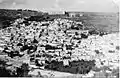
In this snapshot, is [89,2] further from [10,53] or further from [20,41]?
[10,53]

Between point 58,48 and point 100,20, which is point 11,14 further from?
point 100,20

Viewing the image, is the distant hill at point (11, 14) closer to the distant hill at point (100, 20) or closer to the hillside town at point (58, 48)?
the hillside town at point (58, 48)

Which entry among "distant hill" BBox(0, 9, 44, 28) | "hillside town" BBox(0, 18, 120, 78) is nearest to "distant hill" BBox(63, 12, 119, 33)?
"hillside town" BBox(0, 18, 120, 78)

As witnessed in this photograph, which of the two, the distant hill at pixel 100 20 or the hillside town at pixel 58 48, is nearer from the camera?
the hillside town at pixel 58 48

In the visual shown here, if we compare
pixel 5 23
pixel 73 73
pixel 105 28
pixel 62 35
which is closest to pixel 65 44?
pixel 62 35

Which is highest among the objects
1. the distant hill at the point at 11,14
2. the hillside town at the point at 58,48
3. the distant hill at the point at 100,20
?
the distant hill at the point at 11,14

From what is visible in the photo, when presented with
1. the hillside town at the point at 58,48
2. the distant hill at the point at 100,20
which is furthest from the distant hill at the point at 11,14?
the distant hill at the point at 100,20

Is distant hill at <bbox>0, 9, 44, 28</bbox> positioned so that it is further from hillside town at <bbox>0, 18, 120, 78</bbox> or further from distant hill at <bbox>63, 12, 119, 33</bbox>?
distant hill at <bbox>63, 12, 119, 33</bbox>

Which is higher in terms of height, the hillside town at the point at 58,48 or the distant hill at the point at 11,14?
the distant hill at the point at 11,14

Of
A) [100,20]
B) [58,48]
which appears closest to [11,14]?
[58,48]
